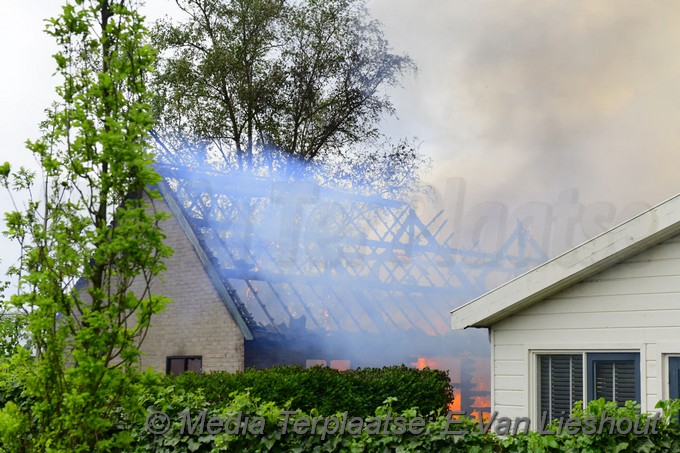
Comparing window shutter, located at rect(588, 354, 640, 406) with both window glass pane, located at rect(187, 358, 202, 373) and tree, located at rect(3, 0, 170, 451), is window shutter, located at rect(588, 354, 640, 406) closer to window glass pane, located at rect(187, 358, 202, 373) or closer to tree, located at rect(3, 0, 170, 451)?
tree, located at rect(3, 0, 170, 451)

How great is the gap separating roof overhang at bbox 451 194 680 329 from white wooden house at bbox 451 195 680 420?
0.01 metres

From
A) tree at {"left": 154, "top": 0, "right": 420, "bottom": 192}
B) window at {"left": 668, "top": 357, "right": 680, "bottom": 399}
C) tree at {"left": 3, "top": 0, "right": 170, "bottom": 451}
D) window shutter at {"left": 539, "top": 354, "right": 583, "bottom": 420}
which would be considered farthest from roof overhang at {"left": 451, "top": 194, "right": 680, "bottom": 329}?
tree at {"left": 154, "top": 0, "right": 420, "bottom": 192}

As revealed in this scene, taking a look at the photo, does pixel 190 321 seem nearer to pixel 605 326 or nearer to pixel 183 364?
pixel 183 364

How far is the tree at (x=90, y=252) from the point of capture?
705 cm

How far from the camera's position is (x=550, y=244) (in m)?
26.6

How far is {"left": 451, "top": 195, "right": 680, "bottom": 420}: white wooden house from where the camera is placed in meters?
10.2

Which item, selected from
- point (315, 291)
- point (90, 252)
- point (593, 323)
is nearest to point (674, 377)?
point (593, 323)

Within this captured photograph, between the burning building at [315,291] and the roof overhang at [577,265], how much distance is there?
954 cm

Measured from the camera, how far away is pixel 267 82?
3127cm

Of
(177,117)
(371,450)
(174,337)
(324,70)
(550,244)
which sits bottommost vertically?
(371,450)

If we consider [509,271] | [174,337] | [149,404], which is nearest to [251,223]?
[174,337]

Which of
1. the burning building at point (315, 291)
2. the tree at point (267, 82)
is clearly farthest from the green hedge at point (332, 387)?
the tree at point (267, 82)

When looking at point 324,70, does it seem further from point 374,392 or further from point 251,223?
point 374,392

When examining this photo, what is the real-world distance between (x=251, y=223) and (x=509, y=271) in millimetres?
7411
